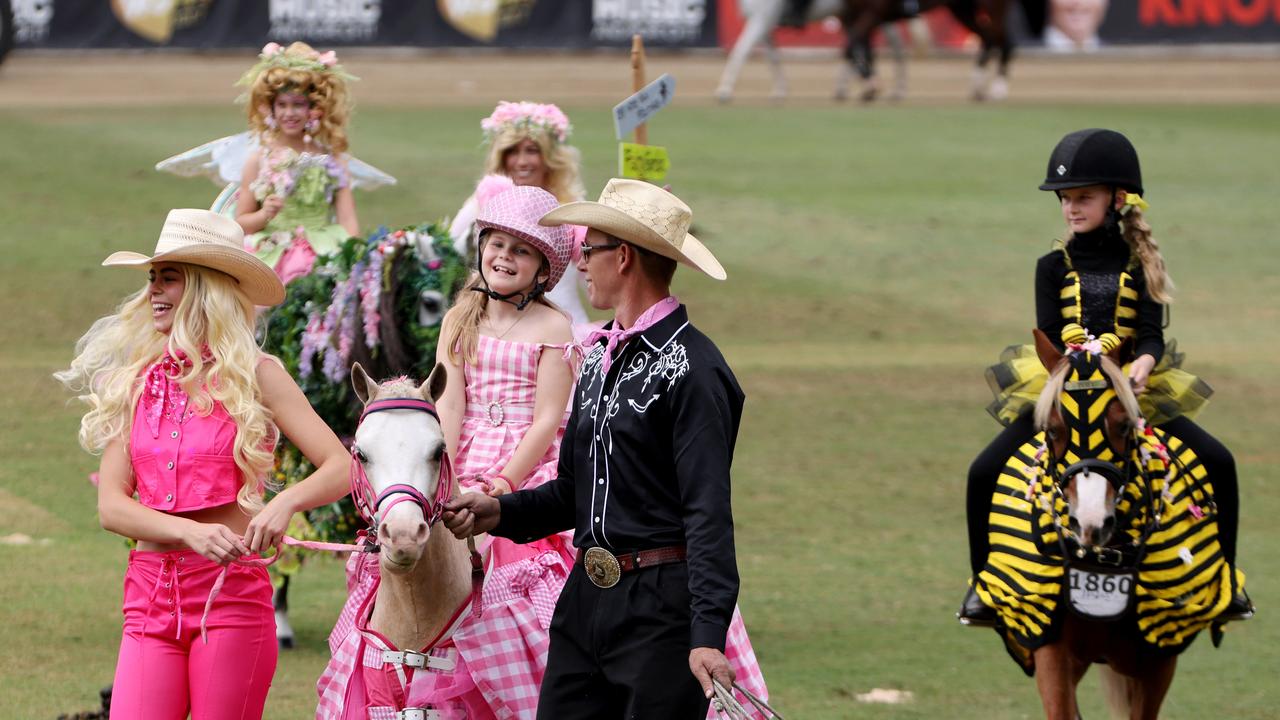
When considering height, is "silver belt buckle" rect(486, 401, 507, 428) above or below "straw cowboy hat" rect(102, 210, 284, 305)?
below

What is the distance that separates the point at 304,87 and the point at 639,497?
4832 millimetres

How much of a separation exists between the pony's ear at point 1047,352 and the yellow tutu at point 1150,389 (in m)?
0.25

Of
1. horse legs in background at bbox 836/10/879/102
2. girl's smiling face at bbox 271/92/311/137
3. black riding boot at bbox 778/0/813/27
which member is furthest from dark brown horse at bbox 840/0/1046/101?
girl's smiling face at bbox 271/92/311/137

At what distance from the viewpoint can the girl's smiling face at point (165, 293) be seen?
5.54 metres

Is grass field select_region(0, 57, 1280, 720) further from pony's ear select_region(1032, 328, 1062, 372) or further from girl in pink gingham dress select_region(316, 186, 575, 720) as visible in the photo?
girl in pink gingham dress select_region(316, 186, 575, 720)

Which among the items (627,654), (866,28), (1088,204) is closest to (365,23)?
(866,28)

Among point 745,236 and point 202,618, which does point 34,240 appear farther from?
point 202,618

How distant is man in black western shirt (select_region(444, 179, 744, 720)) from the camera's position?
4.93 m

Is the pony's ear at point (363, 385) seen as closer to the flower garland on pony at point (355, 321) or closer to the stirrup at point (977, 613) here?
the flower garland on pony at point (355, 321)

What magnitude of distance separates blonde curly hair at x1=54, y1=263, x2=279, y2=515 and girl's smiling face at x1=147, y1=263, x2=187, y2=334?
2 cm

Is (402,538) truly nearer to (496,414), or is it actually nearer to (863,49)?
(496,414)

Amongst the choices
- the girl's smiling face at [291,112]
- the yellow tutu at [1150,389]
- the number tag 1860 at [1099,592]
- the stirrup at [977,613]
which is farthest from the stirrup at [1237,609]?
the girl's smiling face at [291,112]

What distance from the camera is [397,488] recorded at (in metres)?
4.76

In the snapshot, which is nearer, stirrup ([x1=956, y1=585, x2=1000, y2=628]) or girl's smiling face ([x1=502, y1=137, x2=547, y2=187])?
stirrup ([x1=956, y1=585, x2=1000, y2=628])
